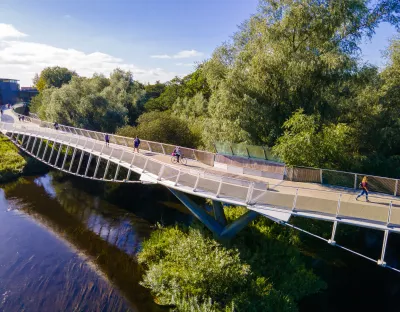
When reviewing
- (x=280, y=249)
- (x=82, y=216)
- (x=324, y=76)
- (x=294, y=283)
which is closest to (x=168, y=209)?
(x=82, y=216)

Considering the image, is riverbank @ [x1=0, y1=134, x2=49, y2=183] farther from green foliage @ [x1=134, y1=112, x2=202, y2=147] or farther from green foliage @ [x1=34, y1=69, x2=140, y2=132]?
green foliage @ [x1=134, y1=112, x2=202, y2=147]

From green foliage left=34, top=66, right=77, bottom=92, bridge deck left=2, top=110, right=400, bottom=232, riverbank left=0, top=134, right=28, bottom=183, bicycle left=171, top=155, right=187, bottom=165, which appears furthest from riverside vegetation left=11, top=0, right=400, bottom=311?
green foliage left=34, top=66, right=77, bottom=92

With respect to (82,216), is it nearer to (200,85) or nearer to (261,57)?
(261,57)

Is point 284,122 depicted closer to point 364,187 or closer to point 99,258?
point 364,187

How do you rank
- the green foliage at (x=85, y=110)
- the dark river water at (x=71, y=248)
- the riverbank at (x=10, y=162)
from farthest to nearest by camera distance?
the green foliage at (x=85, y=110) → the riverbank at (x=10, y=162) → the dark river water at (x=71, y=248)

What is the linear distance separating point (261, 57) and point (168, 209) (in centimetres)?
1561

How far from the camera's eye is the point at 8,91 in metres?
88.9

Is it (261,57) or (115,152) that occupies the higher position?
(261,57)

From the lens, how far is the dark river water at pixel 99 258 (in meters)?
15.4

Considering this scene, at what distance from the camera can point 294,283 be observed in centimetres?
1514

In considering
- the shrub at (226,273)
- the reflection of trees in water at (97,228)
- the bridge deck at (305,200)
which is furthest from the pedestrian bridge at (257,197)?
the reflection of trees in water at (97,228)

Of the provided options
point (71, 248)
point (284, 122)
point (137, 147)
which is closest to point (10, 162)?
point (137, 147)

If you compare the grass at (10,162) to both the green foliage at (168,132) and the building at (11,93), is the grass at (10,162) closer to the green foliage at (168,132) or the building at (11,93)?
the green foliage at (168,132)

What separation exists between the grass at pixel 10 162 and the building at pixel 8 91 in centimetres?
5484
